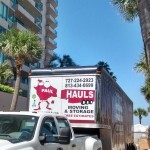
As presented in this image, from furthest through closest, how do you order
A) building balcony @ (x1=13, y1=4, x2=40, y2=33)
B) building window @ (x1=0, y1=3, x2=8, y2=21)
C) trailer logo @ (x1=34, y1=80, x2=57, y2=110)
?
building balcony @ (x1=13, y1=4, x2=40, y2=33) → building window @ (x1=0, y1=3, x2=8, y2=21) → trailer logo @ (x1=34, y1=80, x2=57, y2=110)

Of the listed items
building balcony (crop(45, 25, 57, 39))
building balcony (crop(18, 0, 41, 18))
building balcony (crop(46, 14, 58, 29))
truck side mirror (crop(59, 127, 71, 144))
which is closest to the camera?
truck side mirror (crop(59, 127, 71, 144))

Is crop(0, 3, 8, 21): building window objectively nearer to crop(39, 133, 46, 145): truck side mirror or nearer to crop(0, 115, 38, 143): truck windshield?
crop(0, 115, 38, 143): truck windshield

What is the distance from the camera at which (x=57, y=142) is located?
7316mm

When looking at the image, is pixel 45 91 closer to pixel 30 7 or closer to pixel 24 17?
pixel 24 17

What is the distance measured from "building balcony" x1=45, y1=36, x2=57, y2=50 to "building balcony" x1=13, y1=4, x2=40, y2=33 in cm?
1077

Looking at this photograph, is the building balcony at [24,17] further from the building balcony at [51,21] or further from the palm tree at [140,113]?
the palm tree at [140,113]

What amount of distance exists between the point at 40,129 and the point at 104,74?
17.9 feet

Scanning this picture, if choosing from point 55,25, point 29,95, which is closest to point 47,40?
point 55,25

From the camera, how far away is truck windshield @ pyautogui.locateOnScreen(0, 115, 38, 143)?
6.82m

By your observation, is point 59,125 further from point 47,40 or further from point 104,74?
point 47,40

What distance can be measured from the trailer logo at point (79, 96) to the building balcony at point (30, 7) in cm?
5117

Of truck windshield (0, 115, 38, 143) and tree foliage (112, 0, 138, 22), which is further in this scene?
tree foliage (112, 0, 138, 22)

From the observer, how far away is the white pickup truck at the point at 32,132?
6.56 m

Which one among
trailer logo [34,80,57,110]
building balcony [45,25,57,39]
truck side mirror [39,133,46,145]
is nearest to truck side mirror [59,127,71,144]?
truck side mirror [39,133,46,145]
